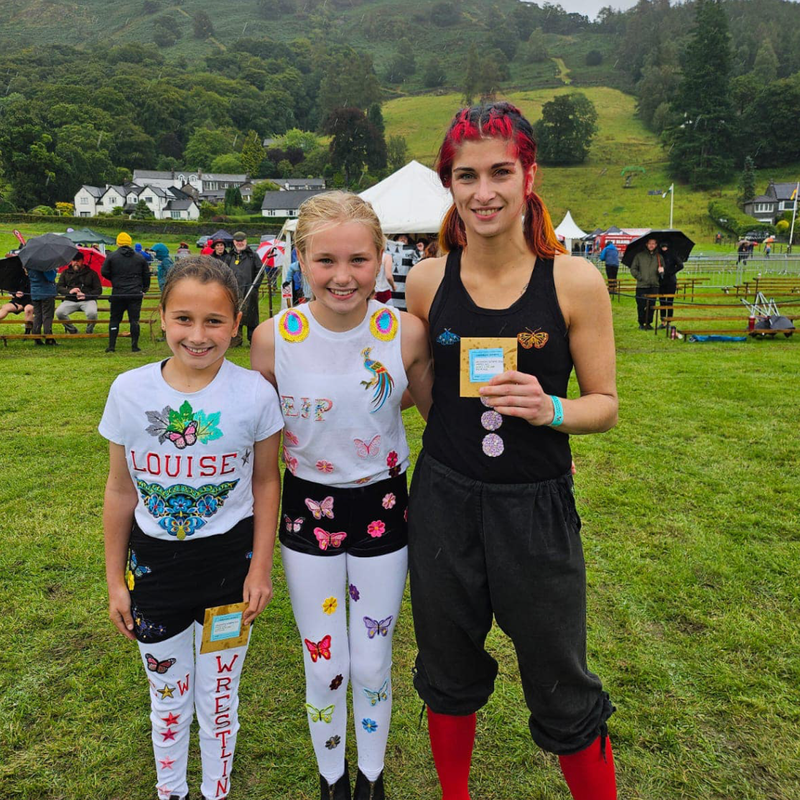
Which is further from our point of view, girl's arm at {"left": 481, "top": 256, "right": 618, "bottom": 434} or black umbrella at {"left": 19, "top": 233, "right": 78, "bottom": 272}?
black umbrella at {"left": 19, "top": 233, "right": 78, "bottom": 272}

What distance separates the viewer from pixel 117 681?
2775 millimetres

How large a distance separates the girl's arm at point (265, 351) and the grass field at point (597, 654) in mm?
1591

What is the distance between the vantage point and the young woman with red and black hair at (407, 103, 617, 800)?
1.61 meters

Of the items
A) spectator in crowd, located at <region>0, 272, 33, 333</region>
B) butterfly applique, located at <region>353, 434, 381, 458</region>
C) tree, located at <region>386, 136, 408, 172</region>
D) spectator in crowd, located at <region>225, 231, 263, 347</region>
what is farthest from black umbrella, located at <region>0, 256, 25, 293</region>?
tree, located at <region>386, 136, 408, 172</region>

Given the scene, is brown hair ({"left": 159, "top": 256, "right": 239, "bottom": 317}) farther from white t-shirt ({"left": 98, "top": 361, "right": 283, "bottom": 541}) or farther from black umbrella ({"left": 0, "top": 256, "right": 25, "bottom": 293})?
black umbrella ({"left": 0, "top": 256, "right": 25, "bottom": 293})

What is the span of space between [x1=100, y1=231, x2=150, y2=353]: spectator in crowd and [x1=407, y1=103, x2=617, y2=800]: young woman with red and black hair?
1020 centimetres

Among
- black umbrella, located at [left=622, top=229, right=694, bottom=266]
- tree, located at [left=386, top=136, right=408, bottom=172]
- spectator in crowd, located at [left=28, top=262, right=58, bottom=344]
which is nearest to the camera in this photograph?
spectator in crowd, located at [left=28, top=262, right=58, bottom=344]

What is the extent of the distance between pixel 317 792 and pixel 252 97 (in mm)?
155343

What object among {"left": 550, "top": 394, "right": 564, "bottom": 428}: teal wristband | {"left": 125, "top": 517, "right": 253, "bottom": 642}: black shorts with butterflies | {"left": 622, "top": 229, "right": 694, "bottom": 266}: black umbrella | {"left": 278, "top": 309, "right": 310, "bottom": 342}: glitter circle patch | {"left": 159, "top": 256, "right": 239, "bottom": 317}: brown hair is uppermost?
{"left": 622, "top": 229, "right": 694, "bottom": 266}: black umbrella

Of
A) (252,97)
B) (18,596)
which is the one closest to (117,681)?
(18,596)

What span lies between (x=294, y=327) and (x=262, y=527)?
0.66m

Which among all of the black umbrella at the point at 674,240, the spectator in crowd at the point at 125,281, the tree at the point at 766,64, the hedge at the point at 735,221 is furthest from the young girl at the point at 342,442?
the tree at the point at 766,64

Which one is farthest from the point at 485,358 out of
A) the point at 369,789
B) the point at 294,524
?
the point at 369,789

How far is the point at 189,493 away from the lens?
5.93 ft
